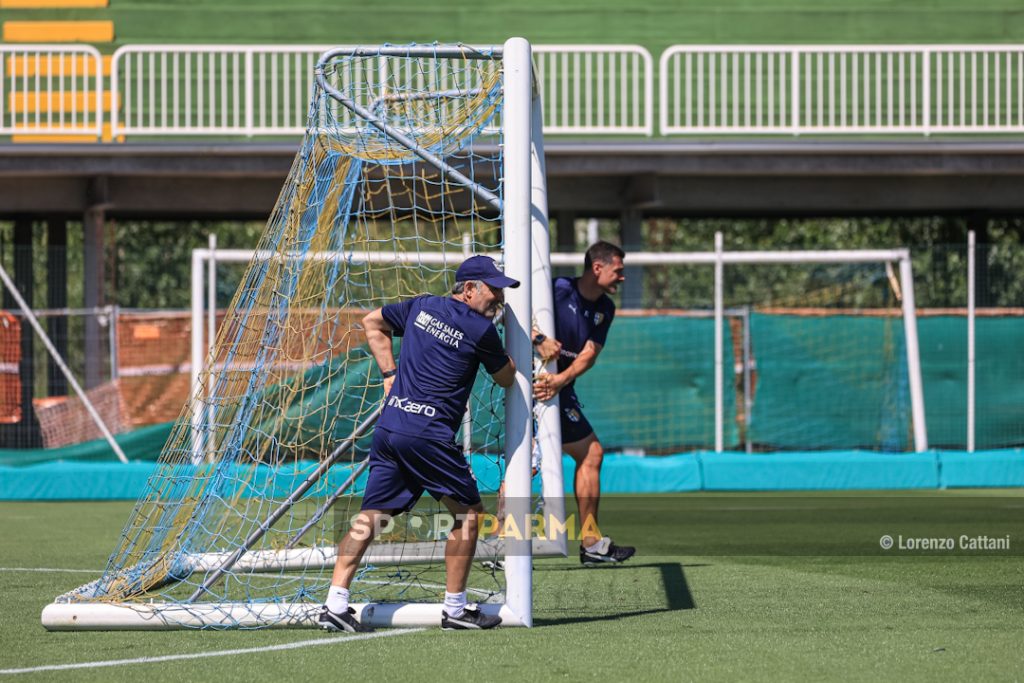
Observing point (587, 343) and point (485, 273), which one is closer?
point (485, 273)

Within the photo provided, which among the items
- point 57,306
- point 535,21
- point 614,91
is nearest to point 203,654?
point 57,306

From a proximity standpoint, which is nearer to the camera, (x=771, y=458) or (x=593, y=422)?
(x=771, y=458)

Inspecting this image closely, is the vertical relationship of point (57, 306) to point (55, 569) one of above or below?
above

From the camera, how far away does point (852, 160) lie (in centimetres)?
1903

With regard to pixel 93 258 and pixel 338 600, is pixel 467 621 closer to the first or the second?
pixel 338 600

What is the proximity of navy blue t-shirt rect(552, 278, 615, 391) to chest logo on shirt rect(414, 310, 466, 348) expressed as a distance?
102 inches

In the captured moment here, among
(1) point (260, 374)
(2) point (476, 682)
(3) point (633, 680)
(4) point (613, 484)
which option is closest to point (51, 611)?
(1) point (260, 374)

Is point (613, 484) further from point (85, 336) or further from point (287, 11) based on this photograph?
point (287, 11)

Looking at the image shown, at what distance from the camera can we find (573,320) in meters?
8.96

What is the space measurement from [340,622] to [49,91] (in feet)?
46.2

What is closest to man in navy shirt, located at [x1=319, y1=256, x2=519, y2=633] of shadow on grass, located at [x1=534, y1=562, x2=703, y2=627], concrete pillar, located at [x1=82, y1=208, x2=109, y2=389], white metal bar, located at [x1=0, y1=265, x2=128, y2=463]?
shadow on grass, located at [x1=534, y1=562, x2=703, y2=627]

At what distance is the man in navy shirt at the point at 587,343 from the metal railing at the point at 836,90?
32.9 ft

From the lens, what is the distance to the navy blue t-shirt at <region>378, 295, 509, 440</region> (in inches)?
249

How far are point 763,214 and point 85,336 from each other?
35.5 ft
